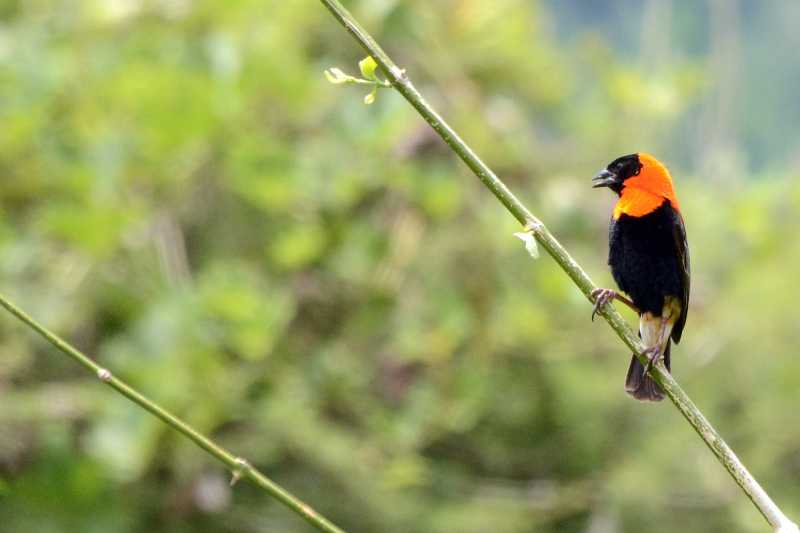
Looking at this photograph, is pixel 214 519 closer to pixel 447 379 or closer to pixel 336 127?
pixel 447 379

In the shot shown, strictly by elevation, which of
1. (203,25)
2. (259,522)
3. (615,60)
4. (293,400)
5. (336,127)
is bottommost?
(259,522)

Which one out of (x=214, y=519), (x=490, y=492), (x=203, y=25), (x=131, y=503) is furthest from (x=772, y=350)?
(x=203, y=25)

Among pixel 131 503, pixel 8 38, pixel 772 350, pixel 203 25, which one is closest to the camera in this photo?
pixel 131 503

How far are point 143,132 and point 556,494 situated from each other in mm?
2038

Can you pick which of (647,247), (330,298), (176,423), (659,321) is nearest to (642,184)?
(647,247)

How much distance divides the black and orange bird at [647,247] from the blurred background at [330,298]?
127 cm

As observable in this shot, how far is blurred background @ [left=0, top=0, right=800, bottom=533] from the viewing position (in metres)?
2.72

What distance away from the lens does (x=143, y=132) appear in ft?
9.60

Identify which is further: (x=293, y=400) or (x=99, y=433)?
(x=293, y=400)

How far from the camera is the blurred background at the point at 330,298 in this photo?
2.72 m

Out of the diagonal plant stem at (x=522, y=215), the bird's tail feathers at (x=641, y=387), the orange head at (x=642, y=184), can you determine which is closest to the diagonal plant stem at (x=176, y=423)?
the diagonal plant stem at (x=522, y=215)

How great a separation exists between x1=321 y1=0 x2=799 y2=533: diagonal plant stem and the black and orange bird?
27.0 inches

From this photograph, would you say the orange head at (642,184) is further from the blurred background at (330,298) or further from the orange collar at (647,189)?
the blurred background at (330,298)

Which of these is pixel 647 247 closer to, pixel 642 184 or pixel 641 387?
pixel 642 184
